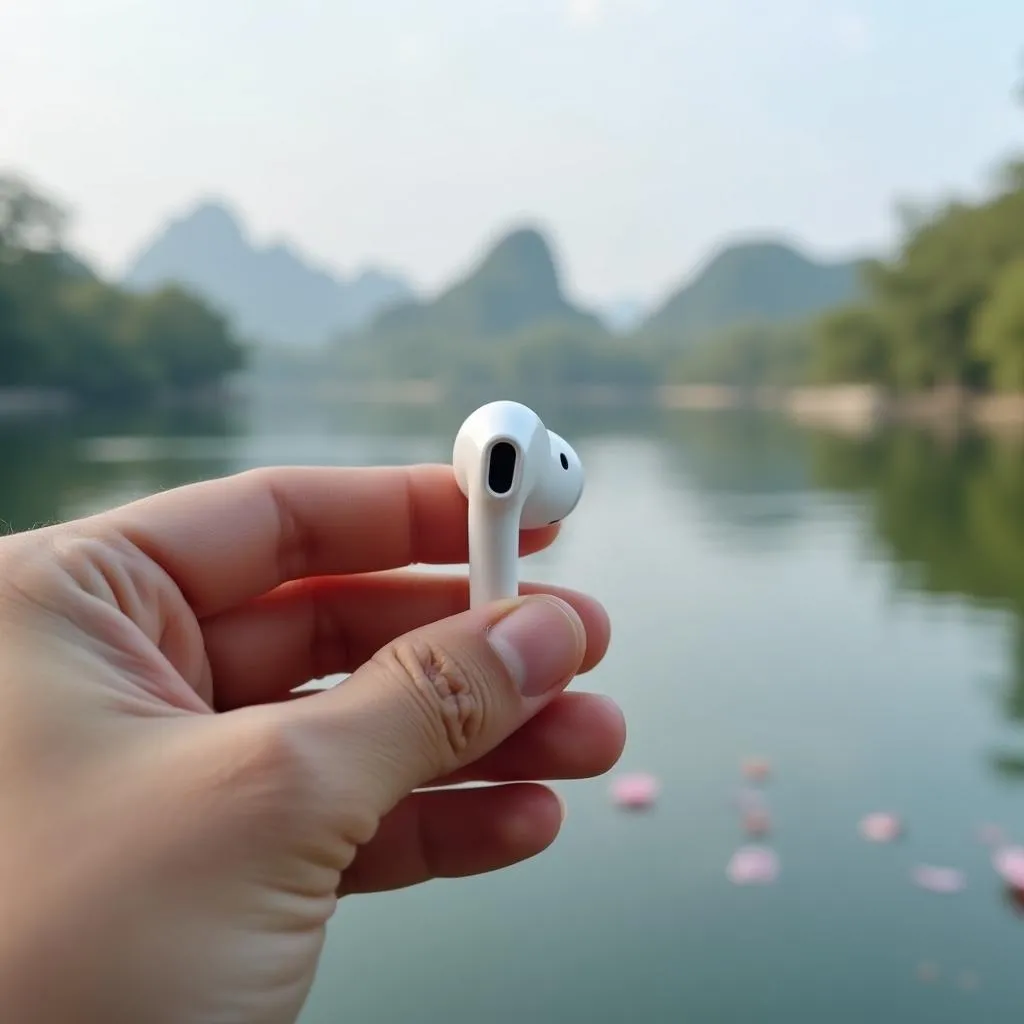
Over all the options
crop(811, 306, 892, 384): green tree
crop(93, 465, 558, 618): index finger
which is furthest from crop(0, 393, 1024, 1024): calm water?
crop(811, 306, 892, 384): green tree

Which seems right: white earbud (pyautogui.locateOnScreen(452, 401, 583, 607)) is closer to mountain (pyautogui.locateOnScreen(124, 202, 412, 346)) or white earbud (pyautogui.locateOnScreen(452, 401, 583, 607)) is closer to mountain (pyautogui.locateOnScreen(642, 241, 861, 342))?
mountain (pyautogui.locateOnScreen(642, 241, 861, 342))

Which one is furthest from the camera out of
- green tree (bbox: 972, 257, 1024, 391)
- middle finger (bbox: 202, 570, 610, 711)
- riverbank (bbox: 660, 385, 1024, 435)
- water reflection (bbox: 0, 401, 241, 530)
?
riverbank (bbox: 660, 385, 1024, 435)

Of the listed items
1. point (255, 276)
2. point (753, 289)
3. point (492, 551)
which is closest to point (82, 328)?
point (492, 551)

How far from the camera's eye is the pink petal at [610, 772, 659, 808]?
1.80m

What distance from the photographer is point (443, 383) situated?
34.9 m

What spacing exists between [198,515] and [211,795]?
0.30 meters

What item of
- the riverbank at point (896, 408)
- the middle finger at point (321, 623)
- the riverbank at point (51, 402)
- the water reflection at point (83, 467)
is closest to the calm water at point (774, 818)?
the water reflection at point (83, 467)

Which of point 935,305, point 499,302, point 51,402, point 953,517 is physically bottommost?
point 51,402

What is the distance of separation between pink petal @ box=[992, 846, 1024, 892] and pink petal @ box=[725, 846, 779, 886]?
0.32m

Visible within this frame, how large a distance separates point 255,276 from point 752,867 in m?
81.5

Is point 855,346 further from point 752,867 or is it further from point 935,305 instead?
point 752,867

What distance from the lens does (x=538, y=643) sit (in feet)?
2.31

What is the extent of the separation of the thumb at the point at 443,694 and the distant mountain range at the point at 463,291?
75.8 feet

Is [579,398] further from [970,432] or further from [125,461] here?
[125,461]
